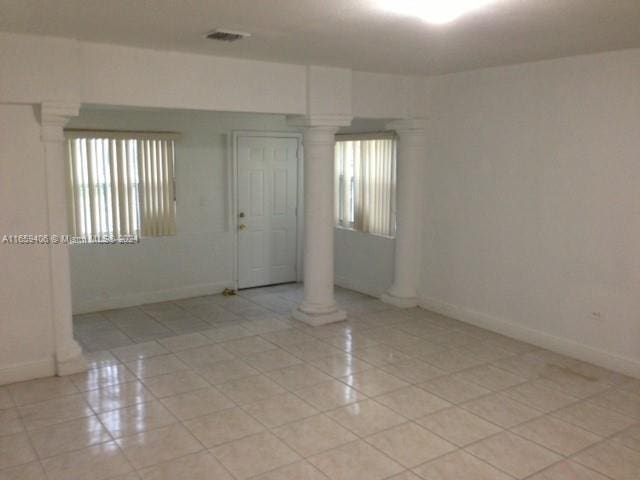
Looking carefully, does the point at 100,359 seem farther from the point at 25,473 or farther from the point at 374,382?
the point at 374,382

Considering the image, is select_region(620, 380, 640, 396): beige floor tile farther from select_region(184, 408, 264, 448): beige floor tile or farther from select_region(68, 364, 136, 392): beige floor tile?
select_region(68, 364, 136, 392): beige floor tile

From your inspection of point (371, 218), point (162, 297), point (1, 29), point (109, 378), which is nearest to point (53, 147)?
point (1, 29)

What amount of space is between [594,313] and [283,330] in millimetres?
2860

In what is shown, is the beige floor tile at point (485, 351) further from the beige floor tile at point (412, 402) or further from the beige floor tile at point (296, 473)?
the beige floor tile at point (296, 473)

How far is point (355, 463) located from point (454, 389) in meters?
1.36

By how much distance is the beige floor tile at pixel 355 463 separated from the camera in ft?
10.8

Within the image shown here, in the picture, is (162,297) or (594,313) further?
(162,297)

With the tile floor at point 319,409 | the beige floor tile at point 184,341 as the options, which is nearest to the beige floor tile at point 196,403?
the tile floor at point 319,409

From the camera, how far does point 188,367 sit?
4.87 m

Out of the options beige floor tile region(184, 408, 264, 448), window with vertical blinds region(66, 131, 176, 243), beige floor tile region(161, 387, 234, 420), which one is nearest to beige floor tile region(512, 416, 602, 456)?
beige floor tile region(184, 408, 264, 448)

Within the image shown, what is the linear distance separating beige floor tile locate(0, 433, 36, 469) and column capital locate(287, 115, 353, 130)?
3551mm

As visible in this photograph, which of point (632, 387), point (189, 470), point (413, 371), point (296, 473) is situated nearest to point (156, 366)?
point (189, 470)

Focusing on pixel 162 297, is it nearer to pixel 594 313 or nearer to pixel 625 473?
pixel 594 313

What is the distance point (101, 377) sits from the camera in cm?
463
